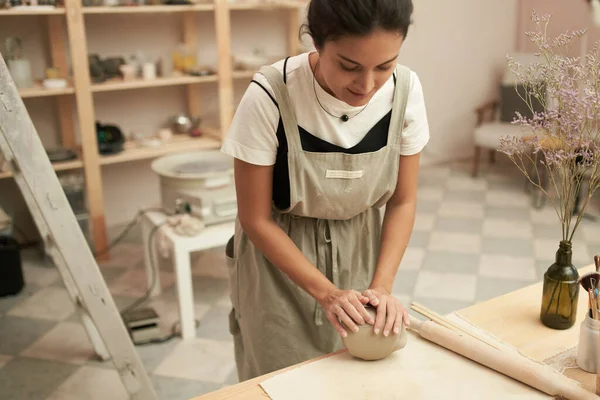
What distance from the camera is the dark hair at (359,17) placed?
1.08m

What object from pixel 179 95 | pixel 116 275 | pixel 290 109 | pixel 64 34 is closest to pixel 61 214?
pixel 290 109

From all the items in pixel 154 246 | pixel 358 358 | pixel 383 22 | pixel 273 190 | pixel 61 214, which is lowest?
pixel 154 246

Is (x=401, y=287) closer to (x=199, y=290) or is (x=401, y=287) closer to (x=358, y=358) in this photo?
(x=199, y=290)

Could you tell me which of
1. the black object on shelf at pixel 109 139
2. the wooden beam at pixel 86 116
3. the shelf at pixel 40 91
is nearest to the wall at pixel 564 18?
the black object on shelf at pixel 109 139

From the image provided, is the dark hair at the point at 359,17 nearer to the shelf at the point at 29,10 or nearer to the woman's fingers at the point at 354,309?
the woman's fingers at the point at 354,309

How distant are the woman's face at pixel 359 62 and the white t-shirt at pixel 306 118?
122mm

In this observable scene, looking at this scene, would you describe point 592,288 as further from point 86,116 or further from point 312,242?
point 86,116

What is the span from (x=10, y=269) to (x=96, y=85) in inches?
43.0

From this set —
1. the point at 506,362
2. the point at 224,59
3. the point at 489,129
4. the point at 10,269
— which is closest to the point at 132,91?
the point at 224,59

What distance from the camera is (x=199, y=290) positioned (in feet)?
10.6

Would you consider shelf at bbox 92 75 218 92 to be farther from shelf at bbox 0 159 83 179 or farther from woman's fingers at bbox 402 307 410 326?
woman's fingers at bbox 402 307 410 326

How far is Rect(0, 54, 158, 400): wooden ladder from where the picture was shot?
1.59 metres

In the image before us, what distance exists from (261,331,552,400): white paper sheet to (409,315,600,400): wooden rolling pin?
1cm

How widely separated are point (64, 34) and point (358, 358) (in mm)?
3226
